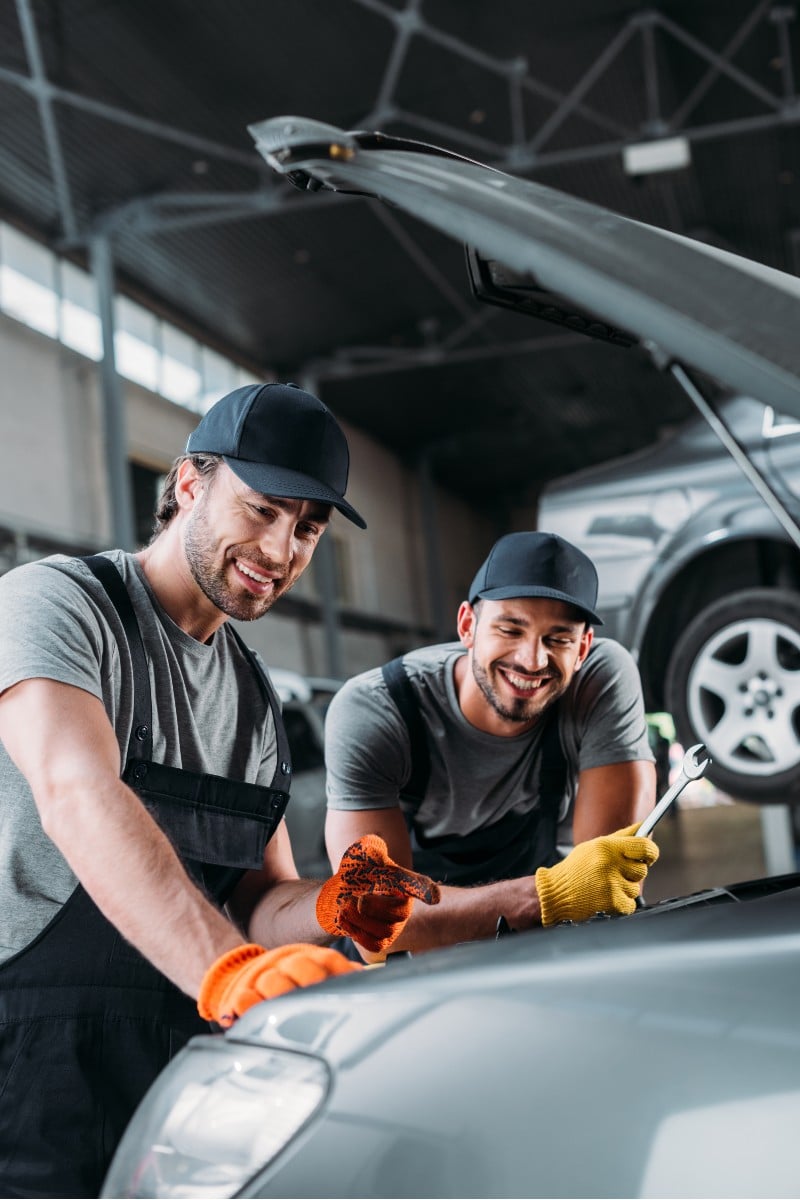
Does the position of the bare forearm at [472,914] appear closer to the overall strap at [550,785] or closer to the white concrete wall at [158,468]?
the overall strap at [550,785]

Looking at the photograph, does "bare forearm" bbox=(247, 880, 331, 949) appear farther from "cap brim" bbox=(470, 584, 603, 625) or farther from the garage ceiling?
the garage ceiling

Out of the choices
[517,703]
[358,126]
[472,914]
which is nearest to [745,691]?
[517,703]

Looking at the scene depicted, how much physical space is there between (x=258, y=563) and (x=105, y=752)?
0.29 meters

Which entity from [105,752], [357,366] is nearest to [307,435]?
[105,752]

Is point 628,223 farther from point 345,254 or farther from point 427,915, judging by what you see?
point 345,254

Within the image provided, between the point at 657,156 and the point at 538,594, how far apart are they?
17.7ft

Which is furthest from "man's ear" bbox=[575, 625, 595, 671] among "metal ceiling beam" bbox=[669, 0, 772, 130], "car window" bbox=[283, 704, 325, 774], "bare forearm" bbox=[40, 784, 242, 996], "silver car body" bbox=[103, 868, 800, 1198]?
"metal ceiling beam" bbox=[669, 0, 772, 130]

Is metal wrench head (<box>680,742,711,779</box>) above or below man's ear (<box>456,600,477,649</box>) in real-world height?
below

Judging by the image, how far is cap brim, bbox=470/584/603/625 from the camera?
1.65 m

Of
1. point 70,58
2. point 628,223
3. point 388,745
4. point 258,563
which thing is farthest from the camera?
point 70,58

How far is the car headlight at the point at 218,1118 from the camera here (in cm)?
70

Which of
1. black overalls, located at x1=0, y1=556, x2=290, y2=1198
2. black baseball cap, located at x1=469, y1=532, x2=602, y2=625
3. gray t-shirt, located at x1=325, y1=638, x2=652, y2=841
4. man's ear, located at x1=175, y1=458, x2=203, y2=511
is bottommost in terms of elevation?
black overalls, located at x1=0, y1=556, x2=290, y2=1198

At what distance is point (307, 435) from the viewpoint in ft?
4.10

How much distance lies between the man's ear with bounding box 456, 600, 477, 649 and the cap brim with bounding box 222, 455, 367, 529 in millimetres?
580
